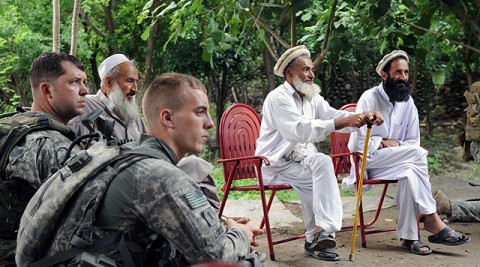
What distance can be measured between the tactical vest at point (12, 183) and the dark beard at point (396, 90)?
3.61 m

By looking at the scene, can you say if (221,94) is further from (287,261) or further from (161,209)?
(161,209)

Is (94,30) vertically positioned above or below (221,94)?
above

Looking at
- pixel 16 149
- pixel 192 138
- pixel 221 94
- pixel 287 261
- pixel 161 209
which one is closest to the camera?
pixel 161 209

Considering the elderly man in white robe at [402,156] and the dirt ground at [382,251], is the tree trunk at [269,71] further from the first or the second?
the elderly man in white robe at [402,156]

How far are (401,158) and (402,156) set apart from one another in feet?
0.06

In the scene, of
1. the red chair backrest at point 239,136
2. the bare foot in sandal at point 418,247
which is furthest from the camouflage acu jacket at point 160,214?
the bare foot in sandal at point 418,247

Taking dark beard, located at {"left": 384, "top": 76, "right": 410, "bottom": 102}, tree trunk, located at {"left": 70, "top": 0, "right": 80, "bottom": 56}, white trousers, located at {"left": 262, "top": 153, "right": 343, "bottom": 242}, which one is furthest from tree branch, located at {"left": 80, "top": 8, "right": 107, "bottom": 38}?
white trousers, located at {"left": 262, "top": 153, "right": 343, "bottom": 242}

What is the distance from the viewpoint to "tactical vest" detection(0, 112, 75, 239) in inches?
127

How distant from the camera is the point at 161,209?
7.26 feet

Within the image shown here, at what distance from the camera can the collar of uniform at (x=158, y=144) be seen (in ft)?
8.11

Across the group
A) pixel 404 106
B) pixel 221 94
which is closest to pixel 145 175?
pixel 404 106

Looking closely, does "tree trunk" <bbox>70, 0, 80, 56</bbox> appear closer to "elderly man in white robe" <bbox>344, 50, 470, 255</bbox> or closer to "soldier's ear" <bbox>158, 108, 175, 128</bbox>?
"elderly man in white robe" <bbox>344, 50, 470, 255</bbox>

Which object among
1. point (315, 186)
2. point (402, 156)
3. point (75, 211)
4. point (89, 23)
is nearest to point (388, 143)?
point (402, 156)

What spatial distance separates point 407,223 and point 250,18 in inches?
97.6
